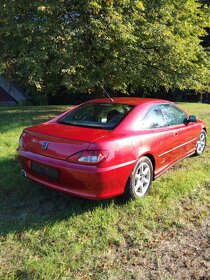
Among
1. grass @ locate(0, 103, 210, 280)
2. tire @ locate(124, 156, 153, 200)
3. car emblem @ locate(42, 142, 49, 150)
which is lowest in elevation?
grass @ locate(0, 103, 210, 280)

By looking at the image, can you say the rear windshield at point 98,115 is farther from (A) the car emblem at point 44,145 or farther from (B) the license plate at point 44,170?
→ (B) the license plate at point 44,170

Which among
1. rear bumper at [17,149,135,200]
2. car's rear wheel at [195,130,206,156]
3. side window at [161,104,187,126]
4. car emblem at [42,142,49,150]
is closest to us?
rear bumper at [17,149,135,200]

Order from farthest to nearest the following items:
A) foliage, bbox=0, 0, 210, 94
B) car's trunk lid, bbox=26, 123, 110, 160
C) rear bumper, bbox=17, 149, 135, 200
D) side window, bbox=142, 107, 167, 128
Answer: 1. foliage, bbox=0, 0, 210, 94
2. side window, bbox=142, 107, 167, 128
3. car's trunk lid, bbox=26, 123, 110, 160
4. rear bumper, bbox=17, 149, 135, 200

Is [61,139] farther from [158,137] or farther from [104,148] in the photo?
[158,137]

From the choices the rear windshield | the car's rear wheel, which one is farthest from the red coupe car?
the car's rear wheel

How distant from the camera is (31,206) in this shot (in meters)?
4.24

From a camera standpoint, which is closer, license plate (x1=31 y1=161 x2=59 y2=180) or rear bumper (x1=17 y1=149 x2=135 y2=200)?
rear bumper (x1=17 y1=149 x2=135 y2=200)

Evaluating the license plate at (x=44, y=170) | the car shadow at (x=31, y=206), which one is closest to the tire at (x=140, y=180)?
the car shadow at (x=31, y=206)

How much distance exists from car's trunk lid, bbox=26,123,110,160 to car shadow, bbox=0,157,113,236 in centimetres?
70

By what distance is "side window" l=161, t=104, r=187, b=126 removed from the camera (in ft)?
17.3

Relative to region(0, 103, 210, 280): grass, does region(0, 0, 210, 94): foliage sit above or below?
above

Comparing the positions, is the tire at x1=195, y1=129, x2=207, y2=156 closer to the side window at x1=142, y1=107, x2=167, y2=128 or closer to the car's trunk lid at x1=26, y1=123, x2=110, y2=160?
the side window at x1=142, y1=107, x2=167, y2=128

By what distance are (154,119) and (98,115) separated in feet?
2.78

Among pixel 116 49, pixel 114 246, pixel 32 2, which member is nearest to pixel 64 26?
pixel 32 2
